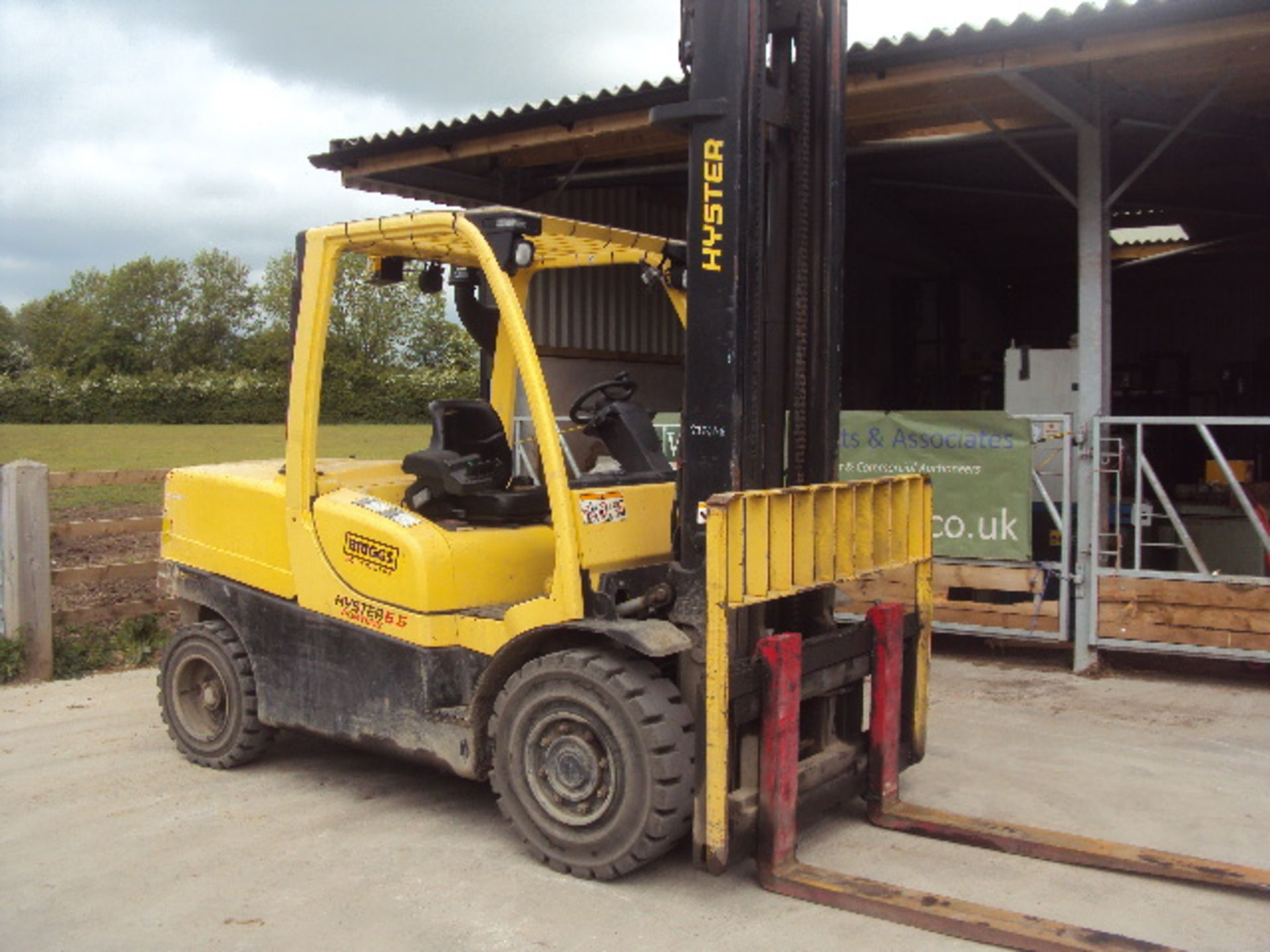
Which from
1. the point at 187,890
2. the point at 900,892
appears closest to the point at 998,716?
the point at 900,892

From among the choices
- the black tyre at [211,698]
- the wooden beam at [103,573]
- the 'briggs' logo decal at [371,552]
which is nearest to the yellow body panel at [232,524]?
the black tyre at [211,698]

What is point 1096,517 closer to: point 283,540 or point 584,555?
point 584,555

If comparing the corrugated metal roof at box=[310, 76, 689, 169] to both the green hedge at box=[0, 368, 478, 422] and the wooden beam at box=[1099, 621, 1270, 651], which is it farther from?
the green hedge at box=[0, 368, 478, 422]

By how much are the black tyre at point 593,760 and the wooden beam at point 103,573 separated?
507 cm

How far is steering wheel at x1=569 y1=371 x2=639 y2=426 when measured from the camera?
535cm

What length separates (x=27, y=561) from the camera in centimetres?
816

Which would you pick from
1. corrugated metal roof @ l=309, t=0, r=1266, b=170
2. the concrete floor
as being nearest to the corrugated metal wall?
corrugated metal roof @ l=309, t=0, r=1266, b=170

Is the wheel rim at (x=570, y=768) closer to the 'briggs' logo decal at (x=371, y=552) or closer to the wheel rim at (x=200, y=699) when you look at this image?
the 'briggs' logo decal at (x=371, y=552)

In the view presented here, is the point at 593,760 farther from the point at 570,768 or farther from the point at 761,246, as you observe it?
the point at 761,246

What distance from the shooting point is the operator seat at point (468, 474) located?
533 cm

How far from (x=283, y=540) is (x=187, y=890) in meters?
1.72

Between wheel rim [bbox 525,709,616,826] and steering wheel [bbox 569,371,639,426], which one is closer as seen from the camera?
wheel rim [bbox 525,709,616,826]

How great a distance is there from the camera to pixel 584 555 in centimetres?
472

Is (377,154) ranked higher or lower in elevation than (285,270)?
lower
